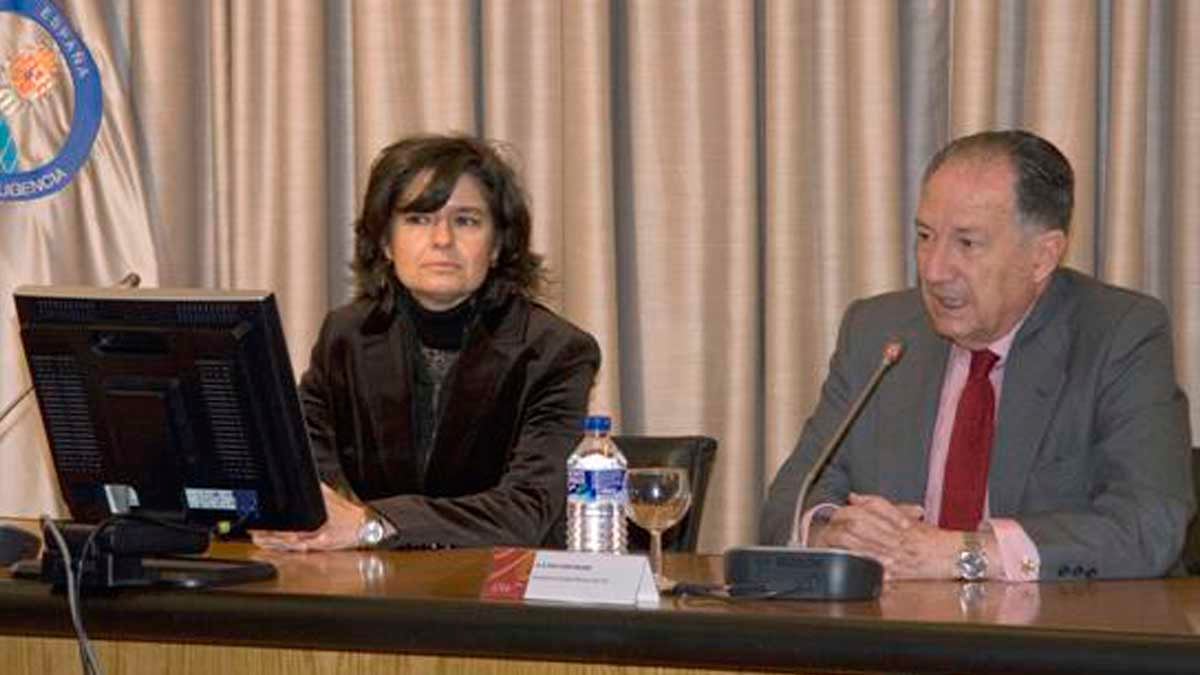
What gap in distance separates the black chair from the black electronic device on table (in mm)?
1048

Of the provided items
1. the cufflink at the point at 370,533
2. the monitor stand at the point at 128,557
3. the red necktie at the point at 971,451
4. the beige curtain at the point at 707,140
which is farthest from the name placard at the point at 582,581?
the beige curtain at the point at 707,140

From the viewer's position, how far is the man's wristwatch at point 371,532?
3.78 m

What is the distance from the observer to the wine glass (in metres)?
3.17

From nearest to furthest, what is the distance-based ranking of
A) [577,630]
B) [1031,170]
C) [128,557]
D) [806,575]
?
[577,630]
[806,575]
[128,557]
[1031,170]

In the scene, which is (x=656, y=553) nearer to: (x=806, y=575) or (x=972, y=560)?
(x=806, y=575)

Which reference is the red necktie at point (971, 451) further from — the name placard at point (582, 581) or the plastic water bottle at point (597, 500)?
the name placard at point (582, 581)

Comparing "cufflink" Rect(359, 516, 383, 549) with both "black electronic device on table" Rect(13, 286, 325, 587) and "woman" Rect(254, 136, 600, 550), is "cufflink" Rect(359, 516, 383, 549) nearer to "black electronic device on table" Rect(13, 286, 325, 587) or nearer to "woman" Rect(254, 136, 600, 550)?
"woman" Rect(254, 136, 600, 550)

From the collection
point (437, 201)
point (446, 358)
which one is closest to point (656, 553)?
point (446, 358)

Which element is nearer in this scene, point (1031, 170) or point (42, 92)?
point (1031, 170)

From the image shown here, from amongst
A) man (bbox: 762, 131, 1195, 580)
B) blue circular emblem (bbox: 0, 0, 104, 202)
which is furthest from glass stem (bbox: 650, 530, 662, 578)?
blue circular emblem (bbox: 0, 0, 104, 202)

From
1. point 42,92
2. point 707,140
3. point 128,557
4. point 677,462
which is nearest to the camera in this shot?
point 128,557

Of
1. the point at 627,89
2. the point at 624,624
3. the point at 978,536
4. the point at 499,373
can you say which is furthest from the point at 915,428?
the point at 627,89

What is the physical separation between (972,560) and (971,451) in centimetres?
45

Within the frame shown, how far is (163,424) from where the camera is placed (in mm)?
3037
